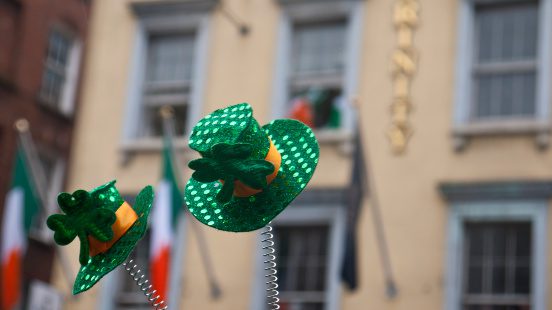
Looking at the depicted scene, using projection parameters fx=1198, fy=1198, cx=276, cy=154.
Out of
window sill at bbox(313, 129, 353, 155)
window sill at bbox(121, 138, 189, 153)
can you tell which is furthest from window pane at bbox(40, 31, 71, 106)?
window sill at bbox(313, 129, 353, 155)

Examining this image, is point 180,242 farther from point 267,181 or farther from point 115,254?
point 267,181

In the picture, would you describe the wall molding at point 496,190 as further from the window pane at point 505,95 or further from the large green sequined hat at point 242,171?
the large green sequined hat at point 242,171

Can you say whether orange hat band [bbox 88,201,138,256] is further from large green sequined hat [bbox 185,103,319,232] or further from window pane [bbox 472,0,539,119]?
window pane [bbox 472,0,539,119]

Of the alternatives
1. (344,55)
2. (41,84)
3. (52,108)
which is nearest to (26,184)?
(344,55)

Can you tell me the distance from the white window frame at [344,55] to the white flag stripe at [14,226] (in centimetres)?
362

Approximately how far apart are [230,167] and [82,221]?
0.65 m

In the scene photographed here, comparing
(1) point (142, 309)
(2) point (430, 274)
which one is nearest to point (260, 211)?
(2) point (430, 274)

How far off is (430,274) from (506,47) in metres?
2.98

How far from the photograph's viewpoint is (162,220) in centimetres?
1446

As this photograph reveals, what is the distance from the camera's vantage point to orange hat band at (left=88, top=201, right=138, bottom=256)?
13.5ft

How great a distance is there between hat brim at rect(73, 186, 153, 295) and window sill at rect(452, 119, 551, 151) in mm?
10242

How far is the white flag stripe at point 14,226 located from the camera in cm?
1569

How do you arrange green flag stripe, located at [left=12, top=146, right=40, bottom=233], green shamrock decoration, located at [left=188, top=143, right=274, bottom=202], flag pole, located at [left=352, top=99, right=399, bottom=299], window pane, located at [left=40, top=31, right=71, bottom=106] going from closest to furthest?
1. green shamrock decoration, located at [left=188, top=143, right=274, bottom=202]
2. flag pole, located at [left=352, top=99, right=399, bottom=299]
3. green flag stripe, located at [left=12, top=146, right=40, bottom=233]
4. window pane, located at [left=40, top=31, right=71, bottom=106]

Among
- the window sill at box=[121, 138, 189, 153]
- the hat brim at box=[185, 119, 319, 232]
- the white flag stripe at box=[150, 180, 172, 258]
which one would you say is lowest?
the hat brim at box=[185, 119, 319, 232]
